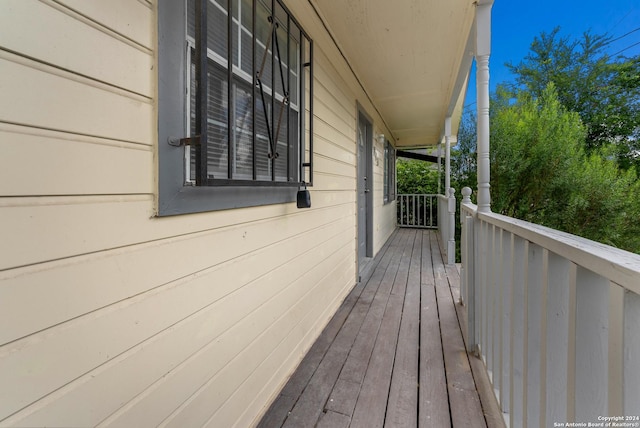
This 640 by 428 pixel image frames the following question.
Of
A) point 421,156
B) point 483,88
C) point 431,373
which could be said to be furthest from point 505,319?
point 421,156

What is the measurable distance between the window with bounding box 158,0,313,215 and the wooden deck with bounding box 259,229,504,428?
3.60 ft

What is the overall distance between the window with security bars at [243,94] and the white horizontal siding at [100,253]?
0.15 meters

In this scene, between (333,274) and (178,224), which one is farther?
(333,274)

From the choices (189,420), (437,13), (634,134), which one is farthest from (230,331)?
(634,134)

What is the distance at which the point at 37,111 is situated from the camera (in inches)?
24.7

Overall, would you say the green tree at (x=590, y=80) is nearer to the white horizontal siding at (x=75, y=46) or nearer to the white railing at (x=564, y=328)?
the white railing at (x=564, y=328)

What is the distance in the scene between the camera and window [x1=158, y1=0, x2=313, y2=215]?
92 centimetres

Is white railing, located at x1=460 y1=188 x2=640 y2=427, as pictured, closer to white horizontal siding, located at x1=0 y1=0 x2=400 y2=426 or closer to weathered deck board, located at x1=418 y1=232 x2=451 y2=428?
weathered deck board, located at x1=418 y1=232 x2=451 y2=428

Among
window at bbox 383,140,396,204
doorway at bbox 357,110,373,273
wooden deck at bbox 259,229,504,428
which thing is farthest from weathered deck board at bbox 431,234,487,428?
window at bbox 383,140,396,204

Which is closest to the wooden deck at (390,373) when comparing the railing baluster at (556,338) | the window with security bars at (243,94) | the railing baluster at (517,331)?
the railing baluster at (517,331)

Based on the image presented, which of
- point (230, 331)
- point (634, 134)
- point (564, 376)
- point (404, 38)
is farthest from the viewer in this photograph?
point (634, 134)

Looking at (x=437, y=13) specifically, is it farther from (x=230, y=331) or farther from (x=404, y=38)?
(x=230, y=331)

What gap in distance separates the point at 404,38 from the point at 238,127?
2.09 m

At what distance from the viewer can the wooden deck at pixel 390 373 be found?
1.46 meters
